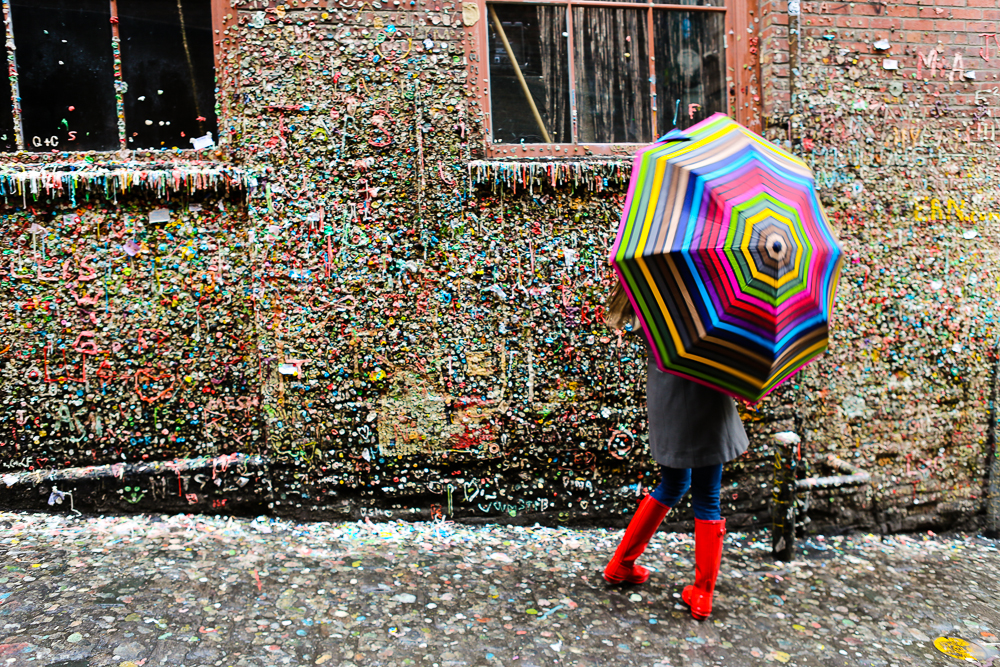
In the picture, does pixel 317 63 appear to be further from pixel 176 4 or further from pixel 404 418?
pixel 404 418

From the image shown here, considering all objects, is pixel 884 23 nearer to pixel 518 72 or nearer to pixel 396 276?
pixel 518 72

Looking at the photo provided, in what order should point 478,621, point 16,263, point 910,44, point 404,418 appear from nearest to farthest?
point 478,621
point 16,263
point 404,418
point 910,44

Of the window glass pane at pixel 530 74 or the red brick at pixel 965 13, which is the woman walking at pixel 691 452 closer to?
the window glass pane at pixel 530 74

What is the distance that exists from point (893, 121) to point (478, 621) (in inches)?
133

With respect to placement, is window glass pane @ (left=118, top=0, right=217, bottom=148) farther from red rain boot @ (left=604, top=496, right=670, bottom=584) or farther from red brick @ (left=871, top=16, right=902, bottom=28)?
red brick @ (left=871, top=16, right=902, bottom=28)

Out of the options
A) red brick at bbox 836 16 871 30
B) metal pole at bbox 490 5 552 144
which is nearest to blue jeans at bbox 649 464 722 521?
metal pole at bbox 490 5 552 144

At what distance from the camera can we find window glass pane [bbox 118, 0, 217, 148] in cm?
313

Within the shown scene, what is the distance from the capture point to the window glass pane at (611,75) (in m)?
3.41

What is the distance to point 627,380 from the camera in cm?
333

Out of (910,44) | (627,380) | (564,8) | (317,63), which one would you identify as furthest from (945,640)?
(317,63)

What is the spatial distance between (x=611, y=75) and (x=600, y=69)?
69 mm

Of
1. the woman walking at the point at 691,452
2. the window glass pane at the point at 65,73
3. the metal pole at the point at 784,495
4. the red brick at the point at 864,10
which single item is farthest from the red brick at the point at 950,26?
the window glass pane at the point at 65,73

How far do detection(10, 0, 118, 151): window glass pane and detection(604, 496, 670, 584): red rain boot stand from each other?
123 inches

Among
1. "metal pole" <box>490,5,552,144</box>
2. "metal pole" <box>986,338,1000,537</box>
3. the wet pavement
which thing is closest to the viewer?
the wet pavement
